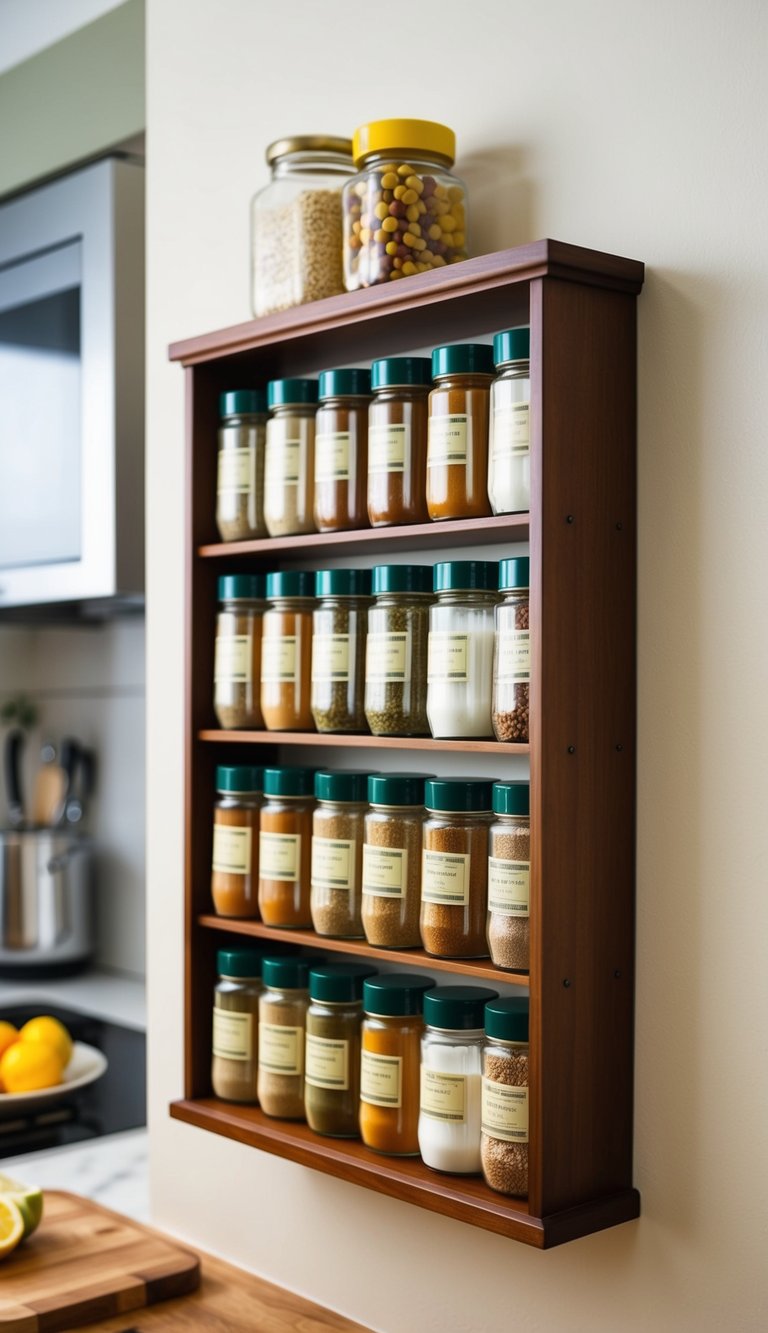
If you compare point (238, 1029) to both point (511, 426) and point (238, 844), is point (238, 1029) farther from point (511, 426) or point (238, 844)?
point (511, 426)

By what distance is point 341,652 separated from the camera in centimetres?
156

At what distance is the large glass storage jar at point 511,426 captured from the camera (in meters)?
1.34

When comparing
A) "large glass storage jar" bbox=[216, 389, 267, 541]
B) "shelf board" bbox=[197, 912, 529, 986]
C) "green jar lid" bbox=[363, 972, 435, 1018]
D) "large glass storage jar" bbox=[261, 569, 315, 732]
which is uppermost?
"large glass storage jar" bbox=[216, 389, 267, 541]

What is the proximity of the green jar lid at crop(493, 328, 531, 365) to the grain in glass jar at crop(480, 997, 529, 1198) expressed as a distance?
0.63 metres

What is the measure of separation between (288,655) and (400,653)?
18 cm

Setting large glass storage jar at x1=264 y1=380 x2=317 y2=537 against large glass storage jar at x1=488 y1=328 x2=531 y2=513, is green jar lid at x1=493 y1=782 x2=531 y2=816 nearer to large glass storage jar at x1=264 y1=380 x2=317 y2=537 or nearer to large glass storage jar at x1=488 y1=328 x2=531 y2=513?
large glass storage jar at x1=488 y1=328 x2=531 y2=513

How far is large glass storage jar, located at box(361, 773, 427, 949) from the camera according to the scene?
1466mm

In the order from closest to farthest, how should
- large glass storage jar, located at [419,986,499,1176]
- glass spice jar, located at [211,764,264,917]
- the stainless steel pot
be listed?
large glass storage jar, located at [419,986,499,1176]
glass spice jar, located at [211,764,264,917]
the stainless steel pot

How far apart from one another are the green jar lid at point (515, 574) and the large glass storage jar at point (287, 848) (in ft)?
1.24

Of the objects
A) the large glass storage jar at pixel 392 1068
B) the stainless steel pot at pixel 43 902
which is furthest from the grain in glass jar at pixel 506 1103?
the stainless steel pot at pixel 43 902

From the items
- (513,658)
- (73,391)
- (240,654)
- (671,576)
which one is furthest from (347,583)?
(73,391)

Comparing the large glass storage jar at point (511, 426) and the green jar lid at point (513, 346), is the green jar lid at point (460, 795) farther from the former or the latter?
the green jar lid at point (513, 346)

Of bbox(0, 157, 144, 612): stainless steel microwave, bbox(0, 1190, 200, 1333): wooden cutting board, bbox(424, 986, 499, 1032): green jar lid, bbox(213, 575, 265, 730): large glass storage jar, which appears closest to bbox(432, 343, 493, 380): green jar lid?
bbox(213, 575, 265, 730): large glass storage jar

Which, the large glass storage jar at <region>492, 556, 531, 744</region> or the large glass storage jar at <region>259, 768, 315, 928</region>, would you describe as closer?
the large glass storage jar at <region>492, 556, 531, 744</region>
